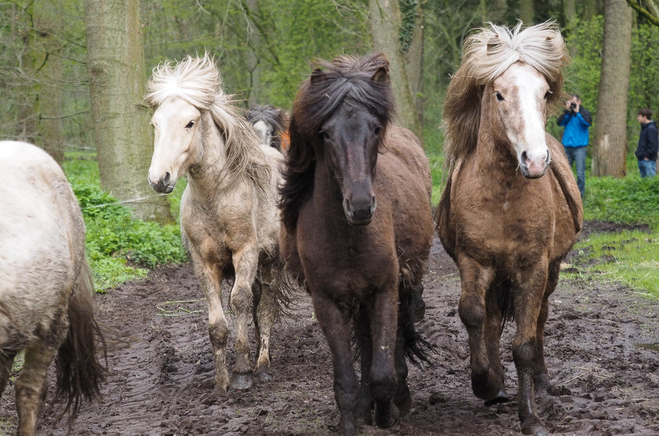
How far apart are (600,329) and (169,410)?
3.83 metres

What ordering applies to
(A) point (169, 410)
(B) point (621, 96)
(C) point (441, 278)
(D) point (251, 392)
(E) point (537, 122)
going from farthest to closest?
(B) point (621, 96) < (C) point (441, 278) < (D) point (251, 392) < (A) point (169, 410) < (E) point (537, 122)

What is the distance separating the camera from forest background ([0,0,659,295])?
1134 cm

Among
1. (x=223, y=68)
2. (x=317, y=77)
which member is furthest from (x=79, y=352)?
(x=223, y=68)

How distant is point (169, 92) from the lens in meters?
5.94

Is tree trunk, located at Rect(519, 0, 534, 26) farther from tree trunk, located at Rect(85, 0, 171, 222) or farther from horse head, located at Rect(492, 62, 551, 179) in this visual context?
horse head, located at Rect(492, 62, 551, 179)

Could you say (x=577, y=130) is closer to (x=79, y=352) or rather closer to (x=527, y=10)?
(x=527, y=10)

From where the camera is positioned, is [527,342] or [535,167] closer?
[535,167]

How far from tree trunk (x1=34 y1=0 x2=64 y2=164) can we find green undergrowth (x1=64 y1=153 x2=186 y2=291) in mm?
4887

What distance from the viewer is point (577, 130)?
16.4 meters

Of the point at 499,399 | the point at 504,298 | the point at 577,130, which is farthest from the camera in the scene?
the point at 577,130

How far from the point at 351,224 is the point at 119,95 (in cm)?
835

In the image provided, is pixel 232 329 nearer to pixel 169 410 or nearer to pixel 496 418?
pixel 169 410

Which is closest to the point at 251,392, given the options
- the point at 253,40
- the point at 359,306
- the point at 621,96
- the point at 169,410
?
the point at 169,410

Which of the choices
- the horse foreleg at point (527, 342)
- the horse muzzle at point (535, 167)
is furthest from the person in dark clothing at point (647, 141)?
the horse muzzle at point (535, 167)
